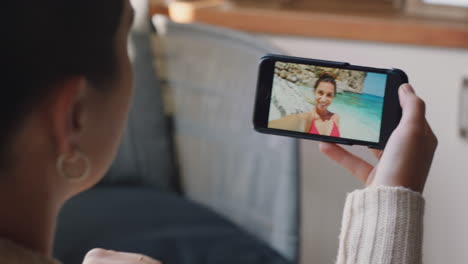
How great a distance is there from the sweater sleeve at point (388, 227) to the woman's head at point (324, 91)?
67mm

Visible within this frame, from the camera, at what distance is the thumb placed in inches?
20.2

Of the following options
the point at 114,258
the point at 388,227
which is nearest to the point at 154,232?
the point at 114,258

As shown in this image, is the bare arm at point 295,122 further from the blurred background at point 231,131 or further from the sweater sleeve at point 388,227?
the blurred background at point 231,131

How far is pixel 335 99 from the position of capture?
53 centimetres

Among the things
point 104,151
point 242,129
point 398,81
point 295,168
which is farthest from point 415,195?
point 242,129

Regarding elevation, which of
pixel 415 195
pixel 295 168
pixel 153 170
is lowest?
pixel 153 170

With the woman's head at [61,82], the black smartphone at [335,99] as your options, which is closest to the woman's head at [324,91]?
the black smartphone at [335,99]

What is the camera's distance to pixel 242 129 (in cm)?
129

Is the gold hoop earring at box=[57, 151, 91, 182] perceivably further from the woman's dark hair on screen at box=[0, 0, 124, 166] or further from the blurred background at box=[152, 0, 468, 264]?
the blurred background at box=[152, 0, 468, 264]

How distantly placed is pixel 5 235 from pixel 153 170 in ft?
3.56

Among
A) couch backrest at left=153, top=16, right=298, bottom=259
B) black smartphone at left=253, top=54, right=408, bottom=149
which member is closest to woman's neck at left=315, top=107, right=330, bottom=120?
black smartphone at left=253, top=54, right=408, bottom=149

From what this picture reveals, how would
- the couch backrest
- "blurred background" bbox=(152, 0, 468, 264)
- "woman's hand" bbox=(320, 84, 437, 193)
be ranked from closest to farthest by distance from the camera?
"woman's hand" bbox=(320, 84, 437, 193) < "blurred background" bbox=(152, 0, 468, 264) < the couch backrest

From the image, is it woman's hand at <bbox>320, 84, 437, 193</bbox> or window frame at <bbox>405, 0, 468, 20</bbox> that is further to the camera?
window frame at <bbox>405, 0, 468, 20</bbox>

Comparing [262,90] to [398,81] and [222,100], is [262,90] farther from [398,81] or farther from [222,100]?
[222,100]
